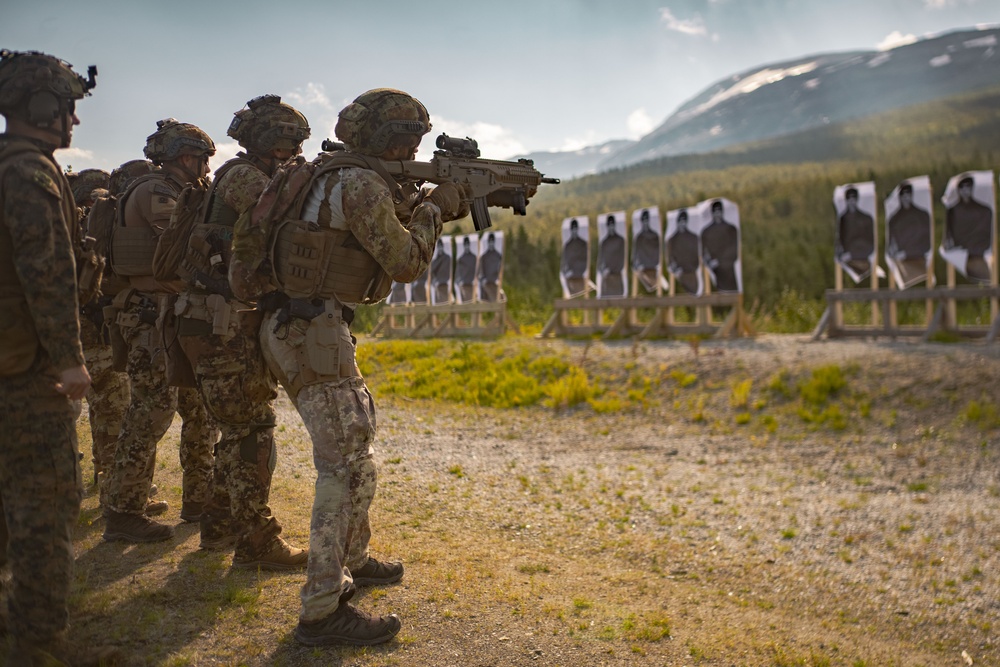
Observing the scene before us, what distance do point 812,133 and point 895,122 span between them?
10.3m

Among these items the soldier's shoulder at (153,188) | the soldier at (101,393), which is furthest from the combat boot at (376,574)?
the soldier at (101,393)

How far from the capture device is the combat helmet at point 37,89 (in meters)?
2.94

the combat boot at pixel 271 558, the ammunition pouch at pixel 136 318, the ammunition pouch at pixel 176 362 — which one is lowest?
the combat boot at pixel 271 558

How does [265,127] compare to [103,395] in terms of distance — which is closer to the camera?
[265,127]

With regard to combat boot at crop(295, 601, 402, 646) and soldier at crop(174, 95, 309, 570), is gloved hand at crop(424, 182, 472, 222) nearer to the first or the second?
soldier at crop(174, 95, 309, 570)

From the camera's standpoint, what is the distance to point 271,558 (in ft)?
13.4

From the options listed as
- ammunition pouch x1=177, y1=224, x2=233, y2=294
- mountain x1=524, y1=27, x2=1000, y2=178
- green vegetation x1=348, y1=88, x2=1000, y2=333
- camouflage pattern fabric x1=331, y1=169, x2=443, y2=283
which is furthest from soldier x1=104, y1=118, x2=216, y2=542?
mountain x1=524, y1=27, x2=1000, y2=178

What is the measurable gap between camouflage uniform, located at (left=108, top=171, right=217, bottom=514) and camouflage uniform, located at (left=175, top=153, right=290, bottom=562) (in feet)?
2.03

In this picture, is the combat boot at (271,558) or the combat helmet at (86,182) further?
the combat helmet at (86,182)

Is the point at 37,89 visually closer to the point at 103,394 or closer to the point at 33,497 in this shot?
the point at 33,497

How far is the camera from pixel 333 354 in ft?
11.1

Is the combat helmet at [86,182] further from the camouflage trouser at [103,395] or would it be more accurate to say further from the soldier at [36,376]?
the soldier at [36,376]

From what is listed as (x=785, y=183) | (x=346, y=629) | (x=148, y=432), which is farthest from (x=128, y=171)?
(x=785, y=183)

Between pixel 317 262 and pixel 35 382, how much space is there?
1181mm
